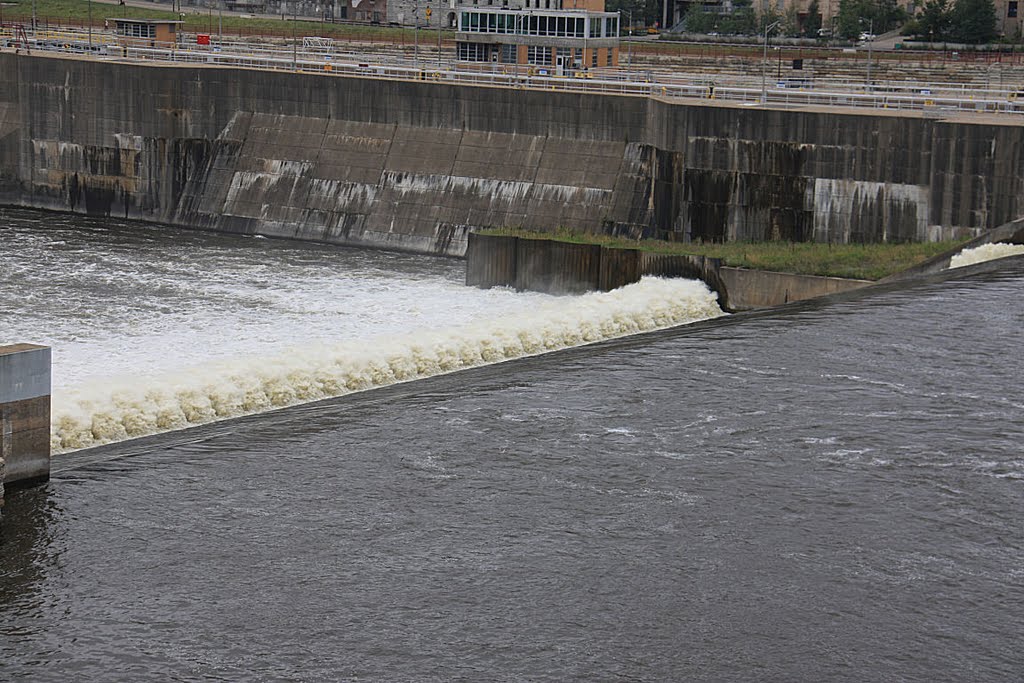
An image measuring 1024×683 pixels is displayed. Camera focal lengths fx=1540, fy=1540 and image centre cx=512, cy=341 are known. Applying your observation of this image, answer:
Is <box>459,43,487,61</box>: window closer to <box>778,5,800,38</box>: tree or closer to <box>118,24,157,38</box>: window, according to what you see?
<box>118,24,157,38</box>: window

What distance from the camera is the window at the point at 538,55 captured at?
84.7 m

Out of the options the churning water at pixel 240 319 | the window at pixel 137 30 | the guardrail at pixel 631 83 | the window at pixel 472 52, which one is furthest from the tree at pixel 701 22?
the churning water at pixel 240 319

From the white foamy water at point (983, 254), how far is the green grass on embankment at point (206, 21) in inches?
3166

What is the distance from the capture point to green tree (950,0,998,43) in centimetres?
11281

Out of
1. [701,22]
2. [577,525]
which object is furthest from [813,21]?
[577,525]

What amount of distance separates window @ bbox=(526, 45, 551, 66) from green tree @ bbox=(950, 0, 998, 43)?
42.6m

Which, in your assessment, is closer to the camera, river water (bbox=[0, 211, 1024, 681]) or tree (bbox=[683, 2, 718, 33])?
river water (bbox=[0, 211, 1024, 681])

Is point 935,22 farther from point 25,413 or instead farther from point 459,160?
point 25,413

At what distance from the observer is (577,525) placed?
1147 inches

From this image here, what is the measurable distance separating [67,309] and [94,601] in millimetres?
28231

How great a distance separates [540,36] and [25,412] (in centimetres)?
5798

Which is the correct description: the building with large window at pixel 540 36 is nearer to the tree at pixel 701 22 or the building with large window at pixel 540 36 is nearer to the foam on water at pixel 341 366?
the foam on water at pixel 341 366

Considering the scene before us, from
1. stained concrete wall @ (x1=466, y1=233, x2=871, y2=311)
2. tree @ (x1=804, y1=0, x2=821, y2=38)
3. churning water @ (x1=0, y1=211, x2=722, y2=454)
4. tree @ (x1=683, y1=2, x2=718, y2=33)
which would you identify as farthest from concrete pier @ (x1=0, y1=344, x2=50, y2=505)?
tree @ (x1=683, y1=2, x2=718, y2=33)

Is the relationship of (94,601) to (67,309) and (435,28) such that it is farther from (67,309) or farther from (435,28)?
(435,28)
